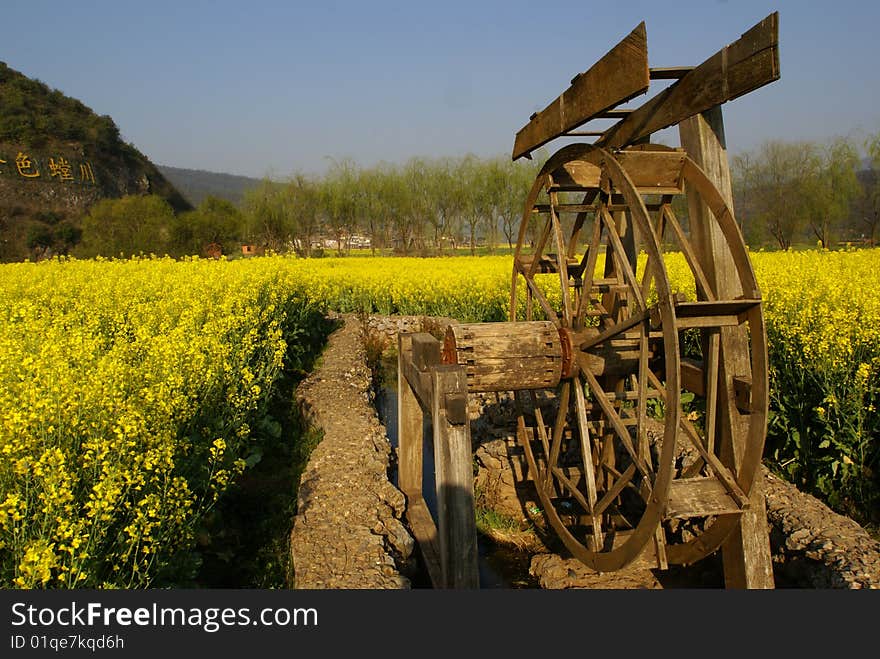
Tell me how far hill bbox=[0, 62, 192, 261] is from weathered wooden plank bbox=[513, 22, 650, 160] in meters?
49.9

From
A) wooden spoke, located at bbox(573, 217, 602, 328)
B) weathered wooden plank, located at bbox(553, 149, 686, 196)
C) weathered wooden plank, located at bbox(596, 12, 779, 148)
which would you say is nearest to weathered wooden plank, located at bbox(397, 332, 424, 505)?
wooden spoke, located at bbox(573, 217, 602, 328)

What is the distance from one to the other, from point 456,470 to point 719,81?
8.98 ft

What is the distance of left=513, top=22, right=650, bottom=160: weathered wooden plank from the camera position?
323 cm

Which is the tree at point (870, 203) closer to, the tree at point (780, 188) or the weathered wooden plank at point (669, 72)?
the tree at point (780, 188)

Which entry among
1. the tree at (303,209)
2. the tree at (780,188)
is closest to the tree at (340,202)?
the tree at (303,209)

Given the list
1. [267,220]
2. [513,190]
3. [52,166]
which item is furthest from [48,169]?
[513,190]

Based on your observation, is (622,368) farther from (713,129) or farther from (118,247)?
(118,247)

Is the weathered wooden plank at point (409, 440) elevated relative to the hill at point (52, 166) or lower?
lower

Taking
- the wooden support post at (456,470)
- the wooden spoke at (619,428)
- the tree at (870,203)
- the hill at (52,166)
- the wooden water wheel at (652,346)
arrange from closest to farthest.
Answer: the wooden water wheel at (652,346)
the wooden support post at (456,470)
the wooden spoke at (619,428)
the tree at (870,203)
the hill at (52,166)

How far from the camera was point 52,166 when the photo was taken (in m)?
56.7

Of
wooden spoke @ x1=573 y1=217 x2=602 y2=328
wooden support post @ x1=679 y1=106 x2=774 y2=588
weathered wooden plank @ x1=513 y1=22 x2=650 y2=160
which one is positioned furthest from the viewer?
wooden spoke @ x1=573 y1=217 x2=602 y2=328

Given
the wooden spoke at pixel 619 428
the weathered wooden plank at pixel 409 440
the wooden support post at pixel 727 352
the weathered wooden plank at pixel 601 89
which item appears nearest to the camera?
the weathered wooden plank at pixel 601 89

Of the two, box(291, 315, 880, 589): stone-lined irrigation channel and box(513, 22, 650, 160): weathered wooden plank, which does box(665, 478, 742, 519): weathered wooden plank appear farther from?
box(513, 22, 650, 160): weathered wooden plank

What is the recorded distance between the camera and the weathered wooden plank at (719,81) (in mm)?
2934
